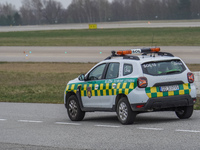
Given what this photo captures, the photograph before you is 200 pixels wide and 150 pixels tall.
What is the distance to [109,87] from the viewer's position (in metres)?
11.3

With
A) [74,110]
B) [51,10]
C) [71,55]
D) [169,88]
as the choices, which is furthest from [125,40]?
[51,10]

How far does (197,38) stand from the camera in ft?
166

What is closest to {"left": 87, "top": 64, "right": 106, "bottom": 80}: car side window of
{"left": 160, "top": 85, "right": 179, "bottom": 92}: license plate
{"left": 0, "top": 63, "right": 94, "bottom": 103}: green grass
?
{"left": 160, "top": 85, "right": 179, "bottom": 92}: license plate

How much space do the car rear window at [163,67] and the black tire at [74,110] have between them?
2581 millimetres

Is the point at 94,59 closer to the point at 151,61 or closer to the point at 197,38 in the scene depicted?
the point at 197,38

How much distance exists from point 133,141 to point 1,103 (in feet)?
34.2

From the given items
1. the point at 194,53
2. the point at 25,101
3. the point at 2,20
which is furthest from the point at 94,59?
the point at 2,20

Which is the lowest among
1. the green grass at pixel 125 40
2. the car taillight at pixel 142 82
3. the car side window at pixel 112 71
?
the green grass at pixel 125 40

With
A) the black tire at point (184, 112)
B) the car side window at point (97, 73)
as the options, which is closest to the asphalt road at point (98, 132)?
the black tire at point (184, 112)

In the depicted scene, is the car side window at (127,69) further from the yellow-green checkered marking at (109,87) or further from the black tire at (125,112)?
the black tire at (125,112)

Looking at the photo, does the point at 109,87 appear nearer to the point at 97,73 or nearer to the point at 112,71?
the point at 112,71

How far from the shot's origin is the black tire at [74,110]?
1254cm

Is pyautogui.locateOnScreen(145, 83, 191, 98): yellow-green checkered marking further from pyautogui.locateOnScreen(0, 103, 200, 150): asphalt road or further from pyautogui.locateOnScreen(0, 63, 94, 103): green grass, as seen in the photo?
pyautogui.locateOnScreen(0, 63, 94, 103): green grass

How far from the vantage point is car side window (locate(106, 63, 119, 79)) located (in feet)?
36.9
